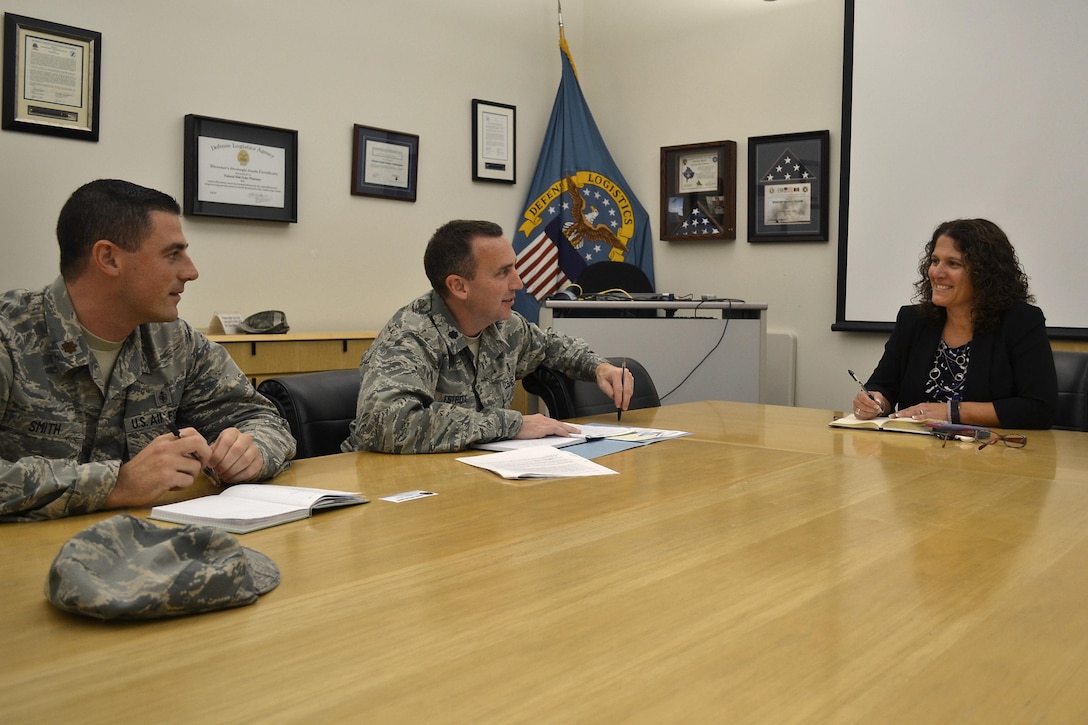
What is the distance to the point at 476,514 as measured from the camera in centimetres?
154

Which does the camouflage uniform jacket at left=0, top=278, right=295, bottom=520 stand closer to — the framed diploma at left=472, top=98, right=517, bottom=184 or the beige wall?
the beige wall

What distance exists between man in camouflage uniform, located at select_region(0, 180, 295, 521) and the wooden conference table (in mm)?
381

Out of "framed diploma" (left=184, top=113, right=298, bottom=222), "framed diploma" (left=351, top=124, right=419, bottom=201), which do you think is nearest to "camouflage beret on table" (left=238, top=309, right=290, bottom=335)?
"framed diploma" (left=184, top=113, right=298, bottom=222)

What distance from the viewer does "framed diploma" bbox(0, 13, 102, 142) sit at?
3.62 meters

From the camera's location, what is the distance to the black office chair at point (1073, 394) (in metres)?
2.88

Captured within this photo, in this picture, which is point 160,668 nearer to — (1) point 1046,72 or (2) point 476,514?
(2) point 476,514

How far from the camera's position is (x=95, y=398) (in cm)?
187

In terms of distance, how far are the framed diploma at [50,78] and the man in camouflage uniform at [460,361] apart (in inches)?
79.6

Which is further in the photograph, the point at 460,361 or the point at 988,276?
the point at 988,276

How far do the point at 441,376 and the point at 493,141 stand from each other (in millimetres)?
3197

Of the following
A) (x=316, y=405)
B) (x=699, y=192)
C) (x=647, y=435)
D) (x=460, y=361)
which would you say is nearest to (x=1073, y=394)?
(x=647, y=435)

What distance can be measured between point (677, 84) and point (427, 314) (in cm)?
354

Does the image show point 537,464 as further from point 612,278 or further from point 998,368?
point 612,278

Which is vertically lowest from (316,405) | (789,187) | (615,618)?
(615,618)
